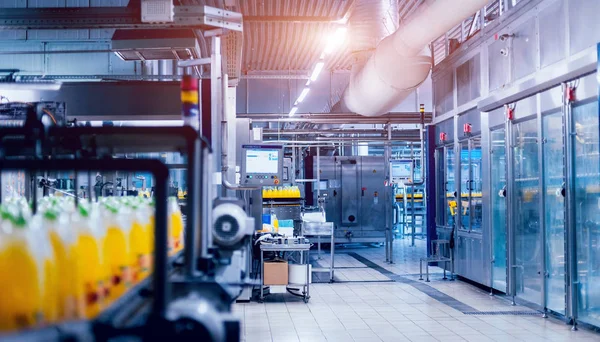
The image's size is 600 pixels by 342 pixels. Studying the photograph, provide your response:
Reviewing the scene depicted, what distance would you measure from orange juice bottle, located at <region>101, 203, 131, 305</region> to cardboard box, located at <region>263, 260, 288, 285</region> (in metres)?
6.00

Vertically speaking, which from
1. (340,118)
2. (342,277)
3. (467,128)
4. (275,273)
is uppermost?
(340,118)

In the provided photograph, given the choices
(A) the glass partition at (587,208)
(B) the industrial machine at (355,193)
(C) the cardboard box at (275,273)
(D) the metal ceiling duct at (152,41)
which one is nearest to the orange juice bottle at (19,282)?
(D) the metal ceiling duct at (152,41)

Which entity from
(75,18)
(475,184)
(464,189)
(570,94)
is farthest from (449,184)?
(75,18)

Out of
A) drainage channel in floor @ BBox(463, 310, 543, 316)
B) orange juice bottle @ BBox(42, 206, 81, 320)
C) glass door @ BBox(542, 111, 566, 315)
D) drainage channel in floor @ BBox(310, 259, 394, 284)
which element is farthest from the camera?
drainage channel in floor @ BBox(310, 259, 394, 284)

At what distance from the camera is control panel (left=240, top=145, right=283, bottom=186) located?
23.6 ft

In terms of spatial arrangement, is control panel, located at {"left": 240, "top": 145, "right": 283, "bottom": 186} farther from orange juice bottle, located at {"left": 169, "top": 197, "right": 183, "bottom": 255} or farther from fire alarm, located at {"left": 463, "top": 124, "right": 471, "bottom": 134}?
orange juice bottle, located at {"left": 169, "top": 197, "right": 183, "bottom": 255}

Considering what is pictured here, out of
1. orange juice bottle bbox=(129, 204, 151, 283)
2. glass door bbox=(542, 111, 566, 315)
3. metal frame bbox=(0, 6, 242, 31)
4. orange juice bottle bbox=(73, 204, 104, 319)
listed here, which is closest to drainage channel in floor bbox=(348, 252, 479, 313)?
glass door bbox=(542, 111, 566, 315)

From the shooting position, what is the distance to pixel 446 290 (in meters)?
8.52

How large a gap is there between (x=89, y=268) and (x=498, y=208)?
7.31 metres

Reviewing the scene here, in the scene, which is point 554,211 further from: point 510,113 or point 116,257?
point 116,257

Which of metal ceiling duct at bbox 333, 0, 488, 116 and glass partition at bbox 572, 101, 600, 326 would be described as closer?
metal ceiling duct at bbox 333, 0, 488, 116

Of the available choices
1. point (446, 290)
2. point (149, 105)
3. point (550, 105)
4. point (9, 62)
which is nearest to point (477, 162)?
point (446, 290)

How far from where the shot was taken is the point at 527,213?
725 centimetres

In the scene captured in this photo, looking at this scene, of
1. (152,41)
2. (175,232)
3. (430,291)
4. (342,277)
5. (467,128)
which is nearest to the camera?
(175,232)
